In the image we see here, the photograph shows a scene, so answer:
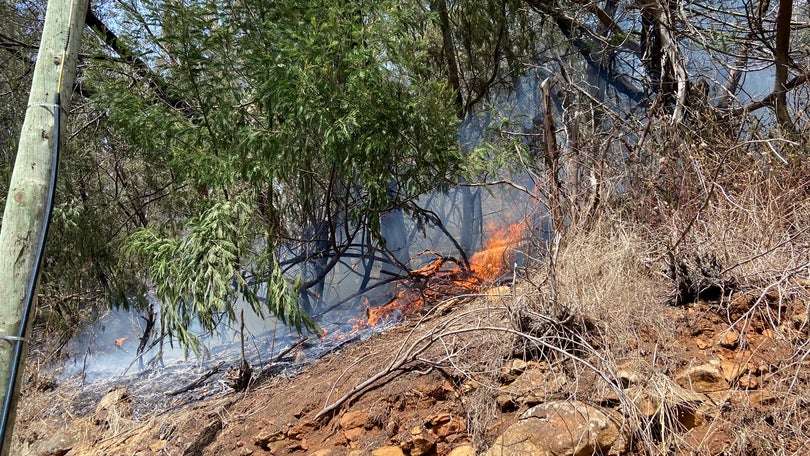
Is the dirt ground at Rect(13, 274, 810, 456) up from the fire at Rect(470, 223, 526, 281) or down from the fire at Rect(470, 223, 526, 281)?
down

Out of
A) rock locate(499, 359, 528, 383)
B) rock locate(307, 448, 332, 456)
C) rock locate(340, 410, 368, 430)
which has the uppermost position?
rock locate(499, 359, 528, 383)

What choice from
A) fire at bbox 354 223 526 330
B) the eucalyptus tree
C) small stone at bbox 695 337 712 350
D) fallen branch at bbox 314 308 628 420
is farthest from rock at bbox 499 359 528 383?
the eucalyptus tree

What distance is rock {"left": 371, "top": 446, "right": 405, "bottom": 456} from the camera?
339 cm

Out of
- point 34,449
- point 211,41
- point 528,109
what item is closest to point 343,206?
point 211,41

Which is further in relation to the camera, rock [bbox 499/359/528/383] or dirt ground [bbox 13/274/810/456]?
rock [bbox 499/359/528/383]

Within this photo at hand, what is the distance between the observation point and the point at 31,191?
2.97m

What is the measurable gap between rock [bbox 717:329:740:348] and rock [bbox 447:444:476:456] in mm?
1543

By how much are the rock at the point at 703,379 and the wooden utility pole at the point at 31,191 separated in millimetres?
3272

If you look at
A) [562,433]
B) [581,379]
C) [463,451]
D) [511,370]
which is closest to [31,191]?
[463,451]

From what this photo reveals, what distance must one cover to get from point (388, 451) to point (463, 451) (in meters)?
0.44

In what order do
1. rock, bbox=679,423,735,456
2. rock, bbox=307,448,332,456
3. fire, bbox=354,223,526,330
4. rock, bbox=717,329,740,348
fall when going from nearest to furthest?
rock, bbox=679,423,735,456 < rock, bbox=717,329,740,348 < rock, bbox=307,448,332,456 < fire, bbox=354,223,526,330

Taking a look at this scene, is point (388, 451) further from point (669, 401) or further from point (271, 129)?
point (271, 129)

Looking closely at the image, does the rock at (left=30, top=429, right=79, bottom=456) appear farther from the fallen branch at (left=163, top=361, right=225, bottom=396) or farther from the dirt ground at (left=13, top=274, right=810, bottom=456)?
the fallen branch at (left=163, top=361, right=225, bottom=396)

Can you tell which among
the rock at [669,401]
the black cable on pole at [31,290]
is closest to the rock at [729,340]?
the rock at [669,401]
